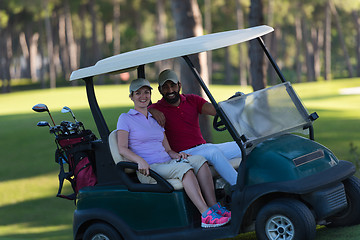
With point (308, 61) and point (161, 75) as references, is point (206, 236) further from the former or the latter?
point (308, 61)

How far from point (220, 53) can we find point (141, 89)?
58.8m

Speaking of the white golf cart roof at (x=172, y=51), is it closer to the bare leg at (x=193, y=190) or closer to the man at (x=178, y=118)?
the man at (x=178, y=118)

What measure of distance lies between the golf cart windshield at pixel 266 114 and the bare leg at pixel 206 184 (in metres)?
0.42

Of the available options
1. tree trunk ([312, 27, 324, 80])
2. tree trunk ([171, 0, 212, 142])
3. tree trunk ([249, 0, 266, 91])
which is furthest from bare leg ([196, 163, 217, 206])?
tree trunk ([312, 27, 324, 80])

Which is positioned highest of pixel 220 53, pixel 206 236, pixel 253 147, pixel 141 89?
pixel 220 53

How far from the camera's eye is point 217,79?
61719 millimetres

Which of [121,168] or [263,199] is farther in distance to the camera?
[121,168]

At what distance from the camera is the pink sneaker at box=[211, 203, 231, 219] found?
4453 millimetres

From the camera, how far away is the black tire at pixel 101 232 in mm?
4840

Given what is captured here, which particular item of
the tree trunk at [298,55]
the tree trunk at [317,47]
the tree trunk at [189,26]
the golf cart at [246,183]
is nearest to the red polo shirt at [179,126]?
the golf cart at [246,183]

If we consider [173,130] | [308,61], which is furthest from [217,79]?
[173,130]

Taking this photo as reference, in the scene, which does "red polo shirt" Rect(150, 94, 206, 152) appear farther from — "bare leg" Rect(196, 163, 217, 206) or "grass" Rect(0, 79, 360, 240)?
"grass" Rect(0, 79, 360, 240)

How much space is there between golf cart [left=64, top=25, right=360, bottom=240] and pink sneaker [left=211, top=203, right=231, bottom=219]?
0.11 meters

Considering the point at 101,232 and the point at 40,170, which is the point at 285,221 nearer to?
the point at 101,232
